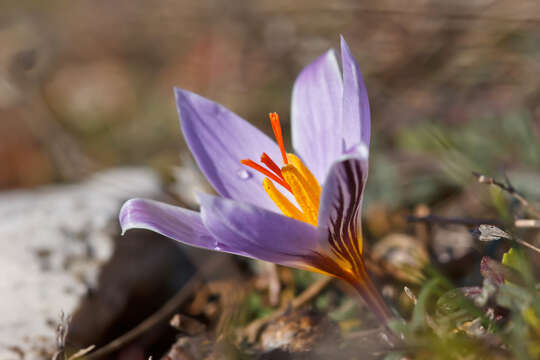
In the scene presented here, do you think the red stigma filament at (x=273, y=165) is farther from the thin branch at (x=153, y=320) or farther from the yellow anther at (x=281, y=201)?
the thin branch at (x=153, y=320)

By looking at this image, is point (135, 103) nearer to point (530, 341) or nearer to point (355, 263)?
point (355, 263)

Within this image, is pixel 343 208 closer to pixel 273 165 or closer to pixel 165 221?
pixel 273 165

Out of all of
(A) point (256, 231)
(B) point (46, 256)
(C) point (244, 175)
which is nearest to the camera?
(A) point (256, 231)

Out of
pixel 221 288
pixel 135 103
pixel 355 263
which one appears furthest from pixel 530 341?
pixel 135 103

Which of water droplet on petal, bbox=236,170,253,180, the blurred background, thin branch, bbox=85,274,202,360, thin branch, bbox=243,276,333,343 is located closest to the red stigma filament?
water droplet on petal, bbox=236,170,253,180

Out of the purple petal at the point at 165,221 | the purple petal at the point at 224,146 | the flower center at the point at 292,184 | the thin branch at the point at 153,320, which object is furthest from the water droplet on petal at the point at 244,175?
the thin branch at the point at 153,320

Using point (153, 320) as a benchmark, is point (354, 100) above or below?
above

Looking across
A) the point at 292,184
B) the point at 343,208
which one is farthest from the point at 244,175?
the point at 343,208
